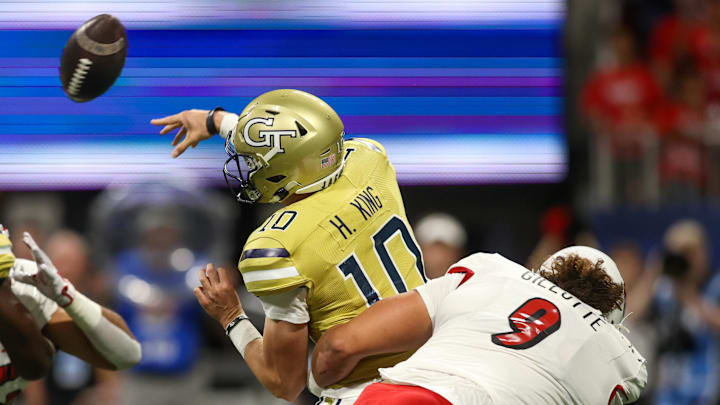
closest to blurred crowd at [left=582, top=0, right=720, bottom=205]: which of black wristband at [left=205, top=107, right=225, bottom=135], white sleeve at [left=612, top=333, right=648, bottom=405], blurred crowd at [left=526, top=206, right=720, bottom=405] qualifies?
blurred crowd at [left=526, top=206, right=720, bottom=405]

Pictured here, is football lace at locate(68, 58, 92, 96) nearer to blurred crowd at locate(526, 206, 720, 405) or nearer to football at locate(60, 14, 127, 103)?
football at locate(60, 14, 127, 103)

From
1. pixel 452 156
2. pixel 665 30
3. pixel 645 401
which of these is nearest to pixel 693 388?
pixel 645 401

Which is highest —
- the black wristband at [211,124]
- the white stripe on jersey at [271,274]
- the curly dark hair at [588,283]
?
the black wristband at [211,124]

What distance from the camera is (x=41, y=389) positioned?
279 inches

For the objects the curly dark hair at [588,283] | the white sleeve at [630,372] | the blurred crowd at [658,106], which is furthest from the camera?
the blurred crowd at [658,106]

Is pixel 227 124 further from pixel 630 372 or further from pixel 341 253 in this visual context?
pixel 630 372

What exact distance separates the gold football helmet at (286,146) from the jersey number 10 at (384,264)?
0.82 feet

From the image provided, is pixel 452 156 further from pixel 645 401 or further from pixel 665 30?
pixel 665 30

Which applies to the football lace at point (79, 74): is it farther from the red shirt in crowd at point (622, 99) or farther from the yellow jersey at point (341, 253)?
the red shirt in crowd at point (622, 99)

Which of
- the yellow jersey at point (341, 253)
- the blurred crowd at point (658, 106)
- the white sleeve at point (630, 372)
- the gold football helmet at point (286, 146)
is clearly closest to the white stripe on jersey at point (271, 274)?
the yellow jersey at point (341, 253)

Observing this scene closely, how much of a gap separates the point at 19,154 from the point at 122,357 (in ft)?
13.0

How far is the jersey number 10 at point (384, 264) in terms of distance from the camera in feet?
11.1

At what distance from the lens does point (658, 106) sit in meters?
9.06

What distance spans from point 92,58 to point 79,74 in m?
0.08
